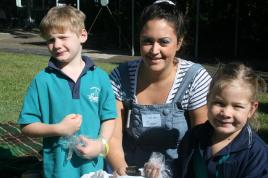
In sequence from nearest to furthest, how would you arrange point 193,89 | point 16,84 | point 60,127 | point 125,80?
1. point 60,127
2. point 193,89
3. point 125,80
4. point 16,84

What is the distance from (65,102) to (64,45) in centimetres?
33

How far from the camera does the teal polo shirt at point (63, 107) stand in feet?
9.25

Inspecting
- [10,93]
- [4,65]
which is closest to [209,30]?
[4,65]

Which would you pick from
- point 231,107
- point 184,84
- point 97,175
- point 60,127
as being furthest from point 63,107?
point 231,107

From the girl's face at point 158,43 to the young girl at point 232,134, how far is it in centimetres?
49

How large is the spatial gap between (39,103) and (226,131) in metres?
1.07

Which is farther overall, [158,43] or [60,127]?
[158,43]

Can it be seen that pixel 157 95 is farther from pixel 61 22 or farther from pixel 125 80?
pixel 61 22

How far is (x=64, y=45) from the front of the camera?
2.83m

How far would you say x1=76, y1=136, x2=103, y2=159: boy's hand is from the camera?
274 centimetres

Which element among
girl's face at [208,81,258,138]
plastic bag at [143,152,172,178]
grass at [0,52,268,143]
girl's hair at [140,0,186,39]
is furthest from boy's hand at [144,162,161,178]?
grass at [0,52,268,143]

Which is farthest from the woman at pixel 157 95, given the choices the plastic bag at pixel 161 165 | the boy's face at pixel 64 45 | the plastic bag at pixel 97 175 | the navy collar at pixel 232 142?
the boy's face at pixel 64 45

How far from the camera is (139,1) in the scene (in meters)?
17.7

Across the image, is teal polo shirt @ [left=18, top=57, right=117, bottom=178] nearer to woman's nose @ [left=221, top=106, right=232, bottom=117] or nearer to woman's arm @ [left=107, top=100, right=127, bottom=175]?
woman's arm @ [left=107, top=100, right=127, bottom=175]
